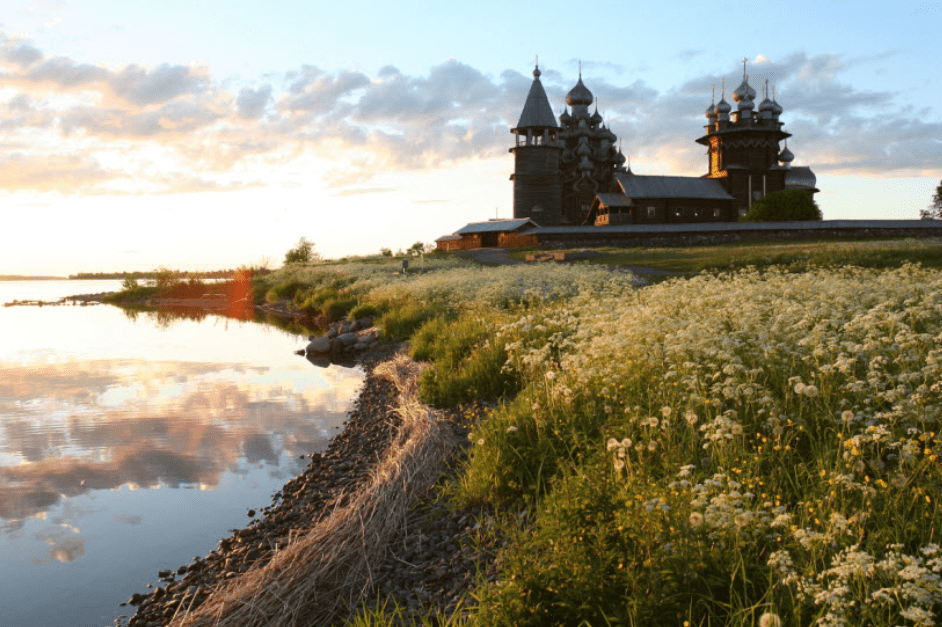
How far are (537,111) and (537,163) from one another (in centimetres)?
419

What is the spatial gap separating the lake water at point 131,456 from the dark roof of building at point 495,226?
3393 cm

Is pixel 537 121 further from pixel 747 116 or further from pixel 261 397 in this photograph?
pixel 261 397

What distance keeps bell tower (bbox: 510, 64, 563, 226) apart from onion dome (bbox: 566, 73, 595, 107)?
9592 mm

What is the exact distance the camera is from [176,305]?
37969 mm

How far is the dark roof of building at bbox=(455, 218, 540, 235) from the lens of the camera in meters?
49.8

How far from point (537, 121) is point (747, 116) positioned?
20703mm

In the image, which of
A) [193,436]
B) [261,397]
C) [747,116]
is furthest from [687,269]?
[747,116]

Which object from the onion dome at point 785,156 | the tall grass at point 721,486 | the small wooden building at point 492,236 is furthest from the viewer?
the onion dome at point 785,156

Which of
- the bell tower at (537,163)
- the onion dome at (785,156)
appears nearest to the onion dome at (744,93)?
the onion dome at (785,156)

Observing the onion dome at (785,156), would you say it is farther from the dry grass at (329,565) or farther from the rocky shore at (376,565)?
the dry grass at (329,565)

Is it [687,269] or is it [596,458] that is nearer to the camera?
[596,458]

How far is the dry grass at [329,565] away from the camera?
4.38m

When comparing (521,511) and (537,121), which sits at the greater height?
(537,121)

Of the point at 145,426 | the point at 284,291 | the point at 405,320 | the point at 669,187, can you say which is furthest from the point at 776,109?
the point at 145,426
